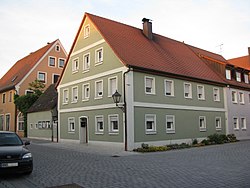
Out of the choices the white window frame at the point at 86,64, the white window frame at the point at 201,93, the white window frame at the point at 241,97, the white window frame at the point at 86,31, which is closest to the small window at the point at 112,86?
the white window frame at the point at 86,64

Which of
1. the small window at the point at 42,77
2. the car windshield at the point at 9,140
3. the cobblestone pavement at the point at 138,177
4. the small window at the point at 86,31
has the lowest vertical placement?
the cobblestone pavement at the point at 138,177

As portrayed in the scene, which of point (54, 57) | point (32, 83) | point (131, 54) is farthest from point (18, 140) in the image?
point (54, 57)

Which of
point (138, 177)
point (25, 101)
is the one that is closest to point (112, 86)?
point (138, 177)

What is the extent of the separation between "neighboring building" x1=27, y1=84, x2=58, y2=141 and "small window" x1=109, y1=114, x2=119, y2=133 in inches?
391

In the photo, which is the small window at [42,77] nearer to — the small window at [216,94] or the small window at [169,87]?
the small window at [169,87]

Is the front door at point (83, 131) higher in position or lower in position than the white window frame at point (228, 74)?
lower

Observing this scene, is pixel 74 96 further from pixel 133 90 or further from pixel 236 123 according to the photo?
pixel 236 123

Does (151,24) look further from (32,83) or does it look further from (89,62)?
(32,83)

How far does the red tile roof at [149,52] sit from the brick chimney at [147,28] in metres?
0.42

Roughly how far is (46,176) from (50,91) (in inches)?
981

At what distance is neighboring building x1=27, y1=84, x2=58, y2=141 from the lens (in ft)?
95.2

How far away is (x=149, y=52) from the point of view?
2317 centimetres

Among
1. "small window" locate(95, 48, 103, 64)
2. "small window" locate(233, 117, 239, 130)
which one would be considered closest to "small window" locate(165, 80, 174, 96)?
"small window" locate(95, 48, 103, 64)

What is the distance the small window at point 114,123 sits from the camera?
19.9m
